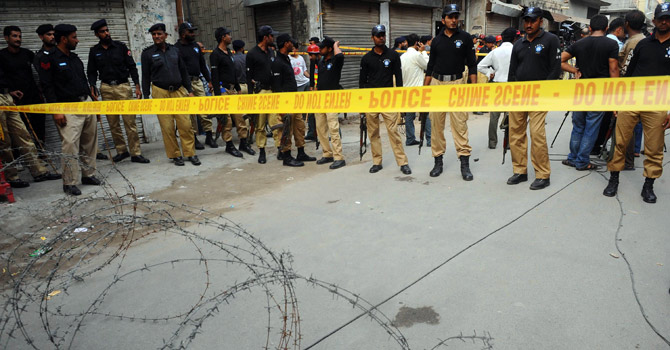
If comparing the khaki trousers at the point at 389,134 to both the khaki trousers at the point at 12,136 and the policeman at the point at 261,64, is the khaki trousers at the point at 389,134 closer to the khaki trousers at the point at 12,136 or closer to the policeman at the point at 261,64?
the policeman at the point at 261,64

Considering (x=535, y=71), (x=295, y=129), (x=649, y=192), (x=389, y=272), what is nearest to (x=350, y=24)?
(x=295, y=129)

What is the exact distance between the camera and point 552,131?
849cm

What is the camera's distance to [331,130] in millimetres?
6477

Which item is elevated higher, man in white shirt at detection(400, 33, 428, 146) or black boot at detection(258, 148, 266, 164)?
man in white shirt at detection(400, 33, 428, 146)

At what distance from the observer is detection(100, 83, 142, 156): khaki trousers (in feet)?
21.8

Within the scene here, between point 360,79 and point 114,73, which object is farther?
point 114,73

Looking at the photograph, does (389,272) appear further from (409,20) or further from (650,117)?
(409,20)

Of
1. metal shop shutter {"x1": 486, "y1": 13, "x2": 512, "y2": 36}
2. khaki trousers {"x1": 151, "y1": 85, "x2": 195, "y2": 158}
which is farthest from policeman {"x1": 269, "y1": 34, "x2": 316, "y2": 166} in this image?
metal shop shutter {"x1": 486, "y1": 13, "x2": 512, "y2": 36}

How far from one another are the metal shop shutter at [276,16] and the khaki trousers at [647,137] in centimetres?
860

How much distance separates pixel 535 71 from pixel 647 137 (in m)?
1.30

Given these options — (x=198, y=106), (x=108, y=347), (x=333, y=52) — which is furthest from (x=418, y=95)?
(x=333, y=52)

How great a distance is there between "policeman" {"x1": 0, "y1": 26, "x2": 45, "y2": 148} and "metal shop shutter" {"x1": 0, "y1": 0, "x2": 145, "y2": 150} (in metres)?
1.02

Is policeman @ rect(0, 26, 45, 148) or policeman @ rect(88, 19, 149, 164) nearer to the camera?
policeman @ rect(0, 26, 45, 148)

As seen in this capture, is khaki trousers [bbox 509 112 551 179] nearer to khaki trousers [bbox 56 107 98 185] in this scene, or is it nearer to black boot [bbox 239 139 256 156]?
black boot [bbox 239 139 256 156]
